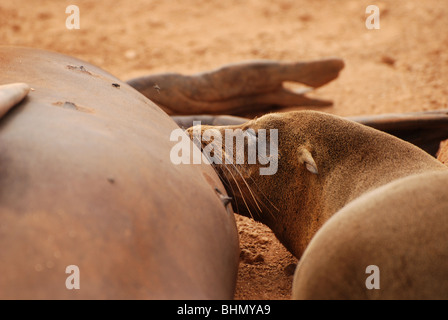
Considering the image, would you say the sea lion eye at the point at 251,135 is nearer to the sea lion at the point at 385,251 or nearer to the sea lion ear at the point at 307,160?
the sea lion ear at the point at 307,160

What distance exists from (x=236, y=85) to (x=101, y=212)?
10.1 feet

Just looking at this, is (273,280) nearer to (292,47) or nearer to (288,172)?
(288,172)

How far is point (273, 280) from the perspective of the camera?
263 centimetres

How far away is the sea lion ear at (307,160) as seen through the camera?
277cm

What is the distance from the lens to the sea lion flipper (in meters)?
2.01

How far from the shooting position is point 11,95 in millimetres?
2082

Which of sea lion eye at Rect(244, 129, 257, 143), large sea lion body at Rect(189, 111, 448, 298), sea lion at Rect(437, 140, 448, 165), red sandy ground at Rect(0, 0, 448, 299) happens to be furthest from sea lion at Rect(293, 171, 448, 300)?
red sandy ground at Rect(0, 0, 448, 299)

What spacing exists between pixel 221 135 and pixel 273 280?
3.01ft

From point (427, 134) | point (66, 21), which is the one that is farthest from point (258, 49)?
point (427, 134)

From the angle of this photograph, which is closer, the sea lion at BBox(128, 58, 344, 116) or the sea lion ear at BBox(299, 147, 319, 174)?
the sea lion ear at BBox(299, 147, 319, 174)

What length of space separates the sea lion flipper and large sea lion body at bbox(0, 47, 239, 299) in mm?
29

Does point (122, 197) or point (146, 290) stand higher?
point (122, 197)

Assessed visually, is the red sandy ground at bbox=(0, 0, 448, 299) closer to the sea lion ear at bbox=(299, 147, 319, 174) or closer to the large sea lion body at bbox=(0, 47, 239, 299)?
the sea lion ear at bbox=(299, 147, 319, 174)

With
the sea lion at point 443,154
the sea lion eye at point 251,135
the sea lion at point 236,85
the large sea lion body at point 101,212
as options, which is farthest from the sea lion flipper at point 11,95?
the sea lion at point 443,154
